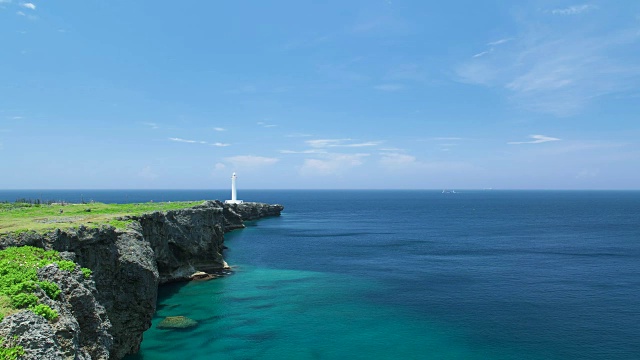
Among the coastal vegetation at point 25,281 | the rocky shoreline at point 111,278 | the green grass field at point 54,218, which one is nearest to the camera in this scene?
the rocky shoreline at point 111,278

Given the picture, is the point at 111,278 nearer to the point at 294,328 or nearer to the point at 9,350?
the point at 294,328

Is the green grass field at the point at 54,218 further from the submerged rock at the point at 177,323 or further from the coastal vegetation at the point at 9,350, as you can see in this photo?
the coastal vegetation at the point at 9,350

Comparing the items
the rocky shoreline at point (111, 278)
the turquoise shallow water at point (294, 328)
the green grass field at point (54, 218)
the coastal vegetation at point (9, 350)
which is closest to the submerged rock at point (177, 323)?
the turquoise shallow water at point (294, 328)

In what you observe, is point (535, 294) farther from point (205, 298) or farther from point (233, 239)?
point (233, 239)

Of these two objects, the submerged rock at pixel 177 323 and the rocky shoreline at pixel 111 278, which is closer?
the rocky shoreline at pixel 111 278

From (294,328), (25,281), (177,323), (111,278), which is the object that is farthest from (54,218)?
(294,328)

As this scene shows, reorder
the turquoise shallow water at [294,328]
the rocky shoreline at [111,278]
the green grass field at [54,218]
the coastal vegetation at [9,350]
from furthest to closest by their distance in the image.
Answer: the turquoise shallow water at [294,328] < the green grass field at [54,218] < the rocky shoreline at [111,278] < the coastal vegetation at [9,350]

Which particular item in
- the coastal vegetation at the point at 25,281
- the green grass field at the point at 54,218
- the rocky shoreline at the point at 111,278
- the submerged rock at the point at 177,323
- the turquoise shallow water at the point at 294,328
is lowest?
the turquoise shallow water at the point at 294,328
